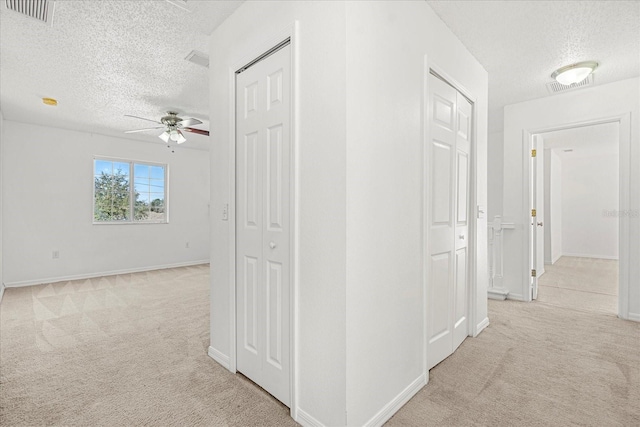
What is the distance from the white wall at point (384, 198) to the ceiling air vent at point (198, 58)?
5.86ft

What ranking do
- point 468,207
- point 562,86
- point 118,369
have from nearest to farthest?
point 118,369 → point 468,207 → point 562,86

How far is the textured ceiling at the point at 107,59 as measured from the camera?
2180 mm

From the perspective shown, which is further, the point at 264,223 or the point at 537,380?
the point at 537,380

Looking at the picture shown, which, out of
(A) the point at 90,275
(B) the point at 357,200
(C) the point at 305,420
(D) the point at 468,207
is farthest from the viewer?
(A) the point at 90,275

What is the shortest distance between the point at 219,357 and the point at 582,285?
5.41 meters

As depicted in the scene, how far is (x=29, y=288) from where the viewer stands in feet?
15.3

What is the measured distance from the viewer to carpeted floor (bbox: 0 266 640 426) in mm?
1707

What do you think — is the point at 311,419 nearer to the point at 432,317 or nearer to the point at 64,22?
the point at 432,317

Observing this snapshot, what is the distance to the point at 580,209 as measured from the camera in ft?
25.1

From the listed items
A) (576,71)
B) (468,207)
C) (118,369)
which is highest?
(576,71)

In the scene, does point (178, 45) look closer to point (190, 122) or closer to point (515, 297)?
point (190, 122)

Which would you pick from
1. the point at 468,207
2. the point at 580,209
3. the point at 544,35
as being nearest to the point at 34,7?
the point at 468,207

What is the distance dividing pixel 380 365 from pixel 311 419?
1.47 feet

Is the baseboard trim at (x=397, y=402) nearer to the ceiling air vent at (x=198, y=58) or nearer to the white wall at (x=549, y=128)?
the white wall at (x=549, y=128)
